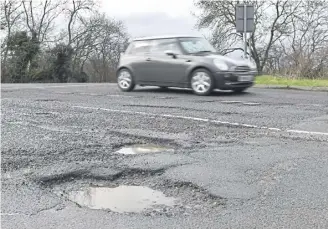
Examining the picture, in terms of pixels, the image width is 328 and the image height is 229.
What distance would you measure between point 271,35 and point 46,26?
23.3 m

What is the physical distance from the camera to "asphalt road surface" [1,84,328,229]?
3508 mm

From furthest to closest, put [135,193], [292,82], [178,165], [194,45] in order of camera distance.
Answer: [292,82], [194,45], [178,165], [135,193]

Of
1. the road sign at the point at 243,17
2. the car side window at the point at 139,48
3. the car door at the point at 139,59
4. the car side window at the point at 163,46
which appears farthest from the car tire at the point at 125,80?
the road sign at the point at 243,17

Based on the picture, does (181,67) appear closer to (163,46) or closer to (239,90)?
(163,46)

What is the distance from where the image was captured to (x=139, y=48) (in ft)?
43.6

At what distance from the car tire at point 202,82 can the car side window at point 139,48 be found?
1.89m

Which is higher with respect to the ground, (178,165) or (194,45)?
(194,45)

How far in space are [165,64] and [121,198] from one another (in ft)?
28.7

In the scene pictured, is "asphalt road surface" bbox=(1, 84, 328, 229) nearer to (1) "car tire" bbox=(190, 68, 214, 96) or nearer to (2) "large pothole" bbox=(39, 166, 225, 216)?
(2) "large pothole" bbox=(39, 166, 225, 216)

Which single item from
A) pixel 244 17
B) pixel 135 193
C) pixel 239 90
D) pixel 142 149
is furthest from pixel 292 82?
pixel 135 193

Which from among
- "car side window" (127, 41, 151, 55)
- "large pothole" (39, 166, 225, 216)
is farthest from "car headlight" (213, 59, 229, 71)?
"large pothole" (39, 166, 225, 216)

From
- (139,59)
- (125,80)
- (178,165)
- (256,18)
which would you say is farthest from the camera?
(256,18)

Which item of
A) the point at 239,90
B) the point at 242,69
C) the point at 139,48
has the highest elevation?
the point at 139,48

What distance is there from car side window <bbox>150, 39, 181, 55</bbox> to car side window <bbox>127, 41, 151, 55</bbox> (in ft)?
0.65
